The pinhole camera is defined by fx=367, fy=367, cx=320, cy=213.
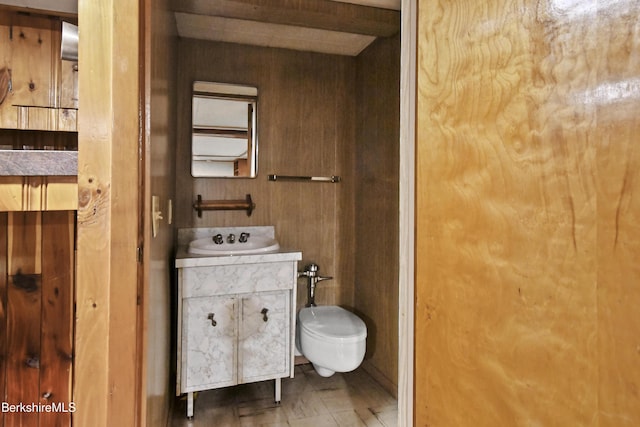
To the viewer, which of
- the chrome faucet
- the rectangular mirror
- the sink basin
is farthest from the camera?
the chrome faucet

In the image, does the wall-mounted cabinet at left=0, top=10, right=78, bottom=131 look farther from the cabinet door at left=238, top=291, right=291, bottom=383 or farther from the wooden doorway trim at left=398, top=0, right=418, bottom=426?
the cabinet door at left=238, top=291, right=291, bottom=383

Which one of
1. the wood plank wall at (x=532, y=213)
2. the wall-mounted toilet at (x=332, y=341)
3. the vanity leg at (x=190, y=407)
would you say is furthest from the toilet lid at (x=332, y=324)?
the wood plank wall at (x=532, y=213)

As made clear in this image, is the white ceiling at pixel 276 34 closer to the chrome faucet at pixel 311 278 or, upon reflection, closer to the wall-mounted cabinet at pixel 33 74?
the wall-mounted cabinet at pixel 33 74

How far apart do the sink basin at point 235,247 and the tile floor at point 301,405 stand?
0.90 meters

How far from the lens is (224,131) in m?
2.54

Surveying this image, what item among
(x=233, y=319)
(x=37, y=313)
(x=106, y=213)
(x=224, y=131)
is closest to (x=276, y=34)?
(x=224, y=131)

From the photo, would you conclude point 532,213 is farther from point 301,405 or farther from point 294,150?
point 294,150

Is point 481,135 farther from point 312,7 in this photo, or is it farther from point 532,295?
point 312,7

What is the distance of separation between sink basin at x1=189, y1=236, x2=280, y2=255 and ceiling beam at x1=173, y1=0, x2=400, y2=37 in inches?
50.5

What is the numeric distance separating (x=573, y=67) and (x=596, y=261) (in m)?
0.31

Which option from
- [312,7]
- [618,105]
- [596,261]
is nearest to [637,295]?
[596,261]

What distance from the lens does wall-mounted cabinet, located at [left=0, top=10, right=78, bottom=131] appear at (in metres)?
1.18

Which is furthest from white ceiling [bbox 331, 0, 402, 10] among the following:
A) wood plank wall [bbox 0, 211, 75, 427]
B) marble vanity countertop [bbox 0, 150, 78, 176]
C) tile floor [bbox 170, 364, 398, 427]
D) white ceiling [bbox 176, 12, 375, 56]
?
tile floor [bbox 170, 364, 398, 427]

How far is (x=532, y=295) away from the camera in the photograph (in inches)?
26.0
